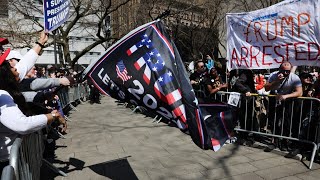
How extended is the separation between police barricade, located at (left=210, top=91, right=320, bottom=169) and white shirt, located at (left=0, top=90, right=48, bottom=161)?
9.14 feet

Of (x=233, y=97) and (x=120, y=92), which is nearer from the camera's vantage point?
(x=120, y=92)

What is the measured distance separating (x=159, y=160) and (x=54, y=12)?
3.27 meters

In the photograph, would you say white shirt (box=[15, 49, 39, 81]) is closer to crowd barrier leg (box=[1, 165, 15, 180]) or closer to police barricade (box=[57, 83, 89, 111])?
crowd barrier leg (box=[1, 165, 15, 180])

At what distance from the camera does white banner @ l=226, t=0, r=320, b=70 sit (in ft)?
17.6

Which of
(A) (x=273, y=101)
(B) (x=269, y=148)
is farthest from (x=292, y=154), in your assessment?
(A) (x=273, y=101)

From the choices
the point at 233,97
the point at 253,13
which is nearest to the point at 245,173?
the point at 233,97

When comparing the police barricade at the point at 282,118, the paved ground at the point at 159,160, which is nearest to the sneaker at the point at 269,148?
the paved ground at the point at 159,160

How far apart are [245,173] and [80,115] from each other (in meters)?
7.95

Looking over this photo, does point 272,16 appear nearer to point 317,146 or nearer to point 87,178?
point 317,146

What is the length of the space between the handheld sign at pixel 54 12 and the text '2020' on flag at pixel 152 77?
2153 mm

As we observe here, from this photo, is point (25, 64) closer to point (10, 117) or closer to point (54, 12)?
point (10, 117)

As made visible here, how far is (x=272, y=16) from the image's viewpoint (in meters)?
5.98

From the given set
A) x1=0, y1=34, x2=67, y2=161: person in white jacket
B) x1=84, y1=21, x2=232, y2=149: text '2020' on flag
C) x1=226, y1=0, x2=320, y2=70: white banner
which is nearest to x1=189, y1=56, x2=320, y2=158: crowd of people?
x1=226, y1=0, x2=320, y2=70: white banner

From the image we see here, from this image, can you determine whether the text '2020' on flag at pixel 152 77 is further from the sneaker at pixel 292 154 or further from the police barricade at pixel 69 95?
the police barricade at pixel 69 95
